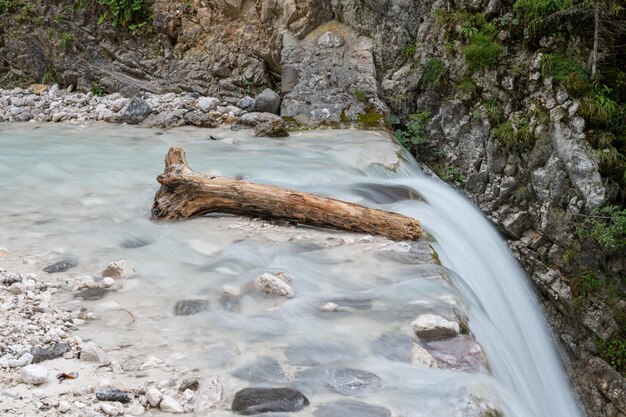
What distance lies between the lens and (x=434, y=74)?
10.6 metres

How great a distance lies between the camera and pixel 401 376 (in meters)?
3.23

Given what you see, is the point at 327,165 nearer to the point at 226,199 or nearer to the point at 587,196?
the point at 226,199

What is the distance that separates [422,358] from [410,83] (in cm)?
822

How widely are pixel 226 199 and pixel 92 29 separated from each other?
9.36 m

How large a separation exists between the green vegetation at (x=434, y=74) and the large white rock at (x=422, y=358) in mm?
7858

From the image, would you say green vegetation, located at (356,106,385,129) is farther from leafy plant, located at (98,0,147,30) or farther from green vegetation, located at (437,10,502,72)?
leafy plant, located at (98,0,147,30)

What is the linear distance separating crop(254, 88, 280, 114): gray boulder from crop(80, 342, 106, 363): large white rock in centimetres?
834

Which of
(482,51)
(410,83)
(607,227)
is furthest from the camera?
(410,83)

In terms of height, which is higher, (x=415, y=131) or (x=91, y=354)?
(x=415, y=131)

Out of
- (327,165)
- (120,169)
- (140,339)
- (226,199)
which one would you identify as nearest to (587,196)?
(327,165)

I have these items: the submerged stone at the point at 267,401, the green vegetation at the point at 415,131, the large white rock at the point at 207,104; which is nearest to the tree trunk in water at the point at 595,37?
the green vegetation at the point at 415,131

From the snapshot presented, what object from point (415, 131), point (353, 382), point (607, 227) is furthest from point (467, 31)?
point (353, 382)

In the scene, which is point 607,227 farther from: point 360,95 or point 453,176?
point 360,95

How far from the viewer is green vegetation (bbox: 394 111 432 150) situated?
35.0 ft
